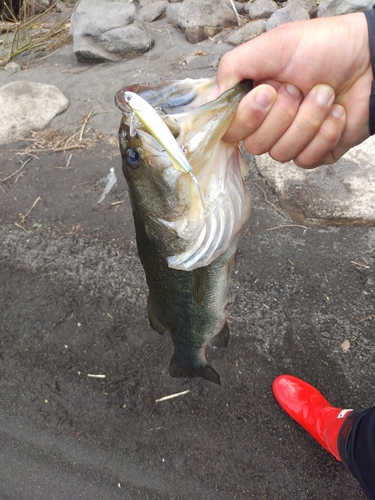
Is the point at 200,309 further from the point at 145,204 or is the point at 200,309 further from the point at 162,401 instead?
the point at 162,401

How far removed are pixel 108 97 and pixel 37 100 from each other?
0.87 metres

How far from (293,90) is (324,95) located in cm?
11

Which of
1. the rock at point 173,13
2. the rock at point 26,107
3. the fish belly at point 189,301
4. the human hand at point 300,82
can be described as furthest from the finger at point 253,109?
the rock at point 173,13

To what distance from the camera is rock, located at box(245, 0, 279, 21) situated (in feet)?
19.4

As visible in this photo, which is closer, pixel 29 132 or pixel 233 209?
pixel 233 209

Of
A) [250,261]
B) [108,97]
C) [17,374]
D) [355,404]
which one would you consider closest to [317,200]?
[250,261]

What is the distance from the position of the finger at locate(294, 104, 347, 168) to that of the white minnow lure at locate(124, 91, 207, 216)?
1.97ft

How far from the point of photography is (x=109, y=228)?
3.65 metres

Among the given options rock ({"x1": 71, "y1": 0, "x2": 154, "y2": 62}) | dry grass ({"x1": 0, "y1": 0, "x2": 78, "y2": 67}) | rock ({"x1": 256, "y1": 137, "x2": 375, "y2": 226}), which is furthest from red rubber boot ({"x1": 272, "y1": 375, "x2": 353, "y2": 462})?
dry grass ({"x1": 0, "y1": 0, "x2": 78, "y2": 67})

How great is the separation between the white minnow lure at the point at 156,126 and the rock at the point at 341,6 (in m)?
5.02

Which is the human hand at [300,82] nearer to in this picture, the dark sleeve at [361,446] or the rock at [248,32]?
the dark sleeve at [361,446]

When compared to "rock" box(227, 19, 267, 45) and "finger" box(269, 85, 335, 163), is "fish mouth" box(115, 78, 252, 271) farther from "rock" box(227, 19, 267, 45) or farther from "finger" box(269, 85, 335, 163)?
"rock" box(227, 19, 267, 45)

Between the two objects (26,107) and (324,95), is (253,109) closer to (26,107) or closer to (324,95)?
(324,95)

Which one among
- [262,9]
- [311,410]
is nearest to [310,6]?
[262,9]
